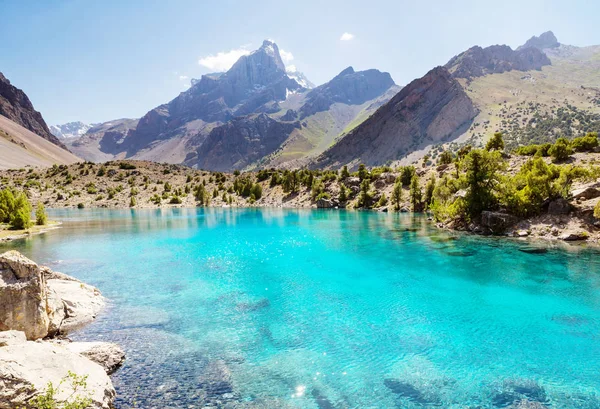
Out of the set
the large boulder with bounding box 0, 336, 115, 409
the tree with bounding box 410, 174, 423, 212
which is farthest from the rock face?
the tree with bounding box 410, 174, 423, 212

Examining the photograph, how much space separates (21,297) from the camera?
1781cm

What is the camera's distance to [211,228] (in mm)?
73062

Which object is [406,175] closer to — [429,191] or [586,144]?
[429,191]

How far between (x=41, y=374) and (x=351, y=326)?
1600 centimetres

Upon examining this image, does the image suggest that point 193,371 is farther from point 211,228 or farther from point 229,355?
point 211,228

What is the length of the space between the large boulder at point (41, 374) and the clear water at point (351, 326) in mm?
1556

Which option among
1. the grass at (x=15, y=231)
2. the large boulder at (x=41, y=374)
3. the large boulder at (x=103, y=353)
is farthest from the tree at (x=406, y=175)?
the large boulder at (x=41, y=374)

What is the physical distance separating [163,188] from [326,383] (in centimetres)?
15729

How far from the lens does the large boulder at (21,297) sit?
1741cm

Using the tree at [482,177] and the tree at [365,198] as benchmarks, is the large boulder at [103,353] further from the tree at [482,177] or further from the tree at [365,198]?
the tree at [365,198]

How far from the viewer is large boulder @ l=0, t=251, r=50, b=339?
57.1 feet

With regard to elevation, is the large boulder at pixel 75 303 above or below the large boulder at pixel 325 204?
below

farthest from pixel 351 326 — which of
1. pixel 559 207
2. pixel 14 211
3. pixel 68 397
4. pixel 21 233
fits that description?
pixel 14 211

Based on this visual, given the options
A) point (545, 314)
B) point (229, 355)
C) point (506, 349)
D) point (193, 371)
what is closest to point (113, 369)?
point (193, 371)
